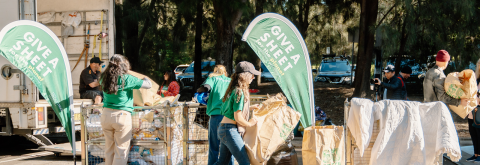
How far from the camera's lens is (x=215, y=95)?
15.4ft

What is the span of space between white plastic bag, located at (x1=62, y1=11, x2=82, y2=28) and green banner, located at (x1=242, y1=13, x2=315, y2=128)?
505cm

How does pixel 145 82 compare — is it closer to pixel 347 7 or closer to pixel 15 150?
pixel 15 150

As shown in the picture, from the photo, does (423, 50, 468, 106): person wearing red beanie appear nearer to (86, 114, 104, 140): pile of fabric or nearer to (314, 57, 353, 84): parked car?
(86, 114, 104, 140): pile of fabric

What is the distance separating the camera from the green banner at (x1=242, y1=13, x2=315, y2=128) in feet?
16.1

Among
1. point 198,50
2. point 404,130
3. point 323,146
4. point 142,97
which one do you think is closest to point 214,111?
point 142,97

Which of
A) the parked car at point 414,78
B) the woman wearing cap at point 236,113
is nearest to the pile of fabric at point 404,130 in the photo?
the woman wearing cap at point 236,113

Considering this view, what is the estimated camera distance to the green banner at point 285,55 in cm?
492

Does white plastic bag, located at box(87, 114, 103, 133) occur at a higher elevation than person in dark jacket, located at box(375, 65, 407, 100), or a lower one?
lower

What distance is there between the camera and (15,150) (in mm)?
8117

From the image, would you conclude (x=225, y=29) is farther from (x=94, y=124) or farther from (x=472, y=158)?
(x=472, y=158)

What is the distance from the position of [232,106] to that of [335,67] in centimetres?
1599

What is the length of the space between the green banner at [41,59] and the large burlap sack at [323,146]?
3044 mm

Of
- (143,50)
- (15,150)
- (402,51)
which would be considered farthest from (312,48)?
(15,150)

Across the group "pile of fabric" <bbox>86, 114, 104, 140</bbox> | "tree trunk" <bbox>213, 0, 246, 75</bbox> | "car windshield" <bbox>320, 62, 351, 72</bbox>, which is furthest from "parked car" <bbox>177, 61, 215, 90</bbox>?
"pile of fabric" <bbox>86, 114, 104, 140</bbox>
